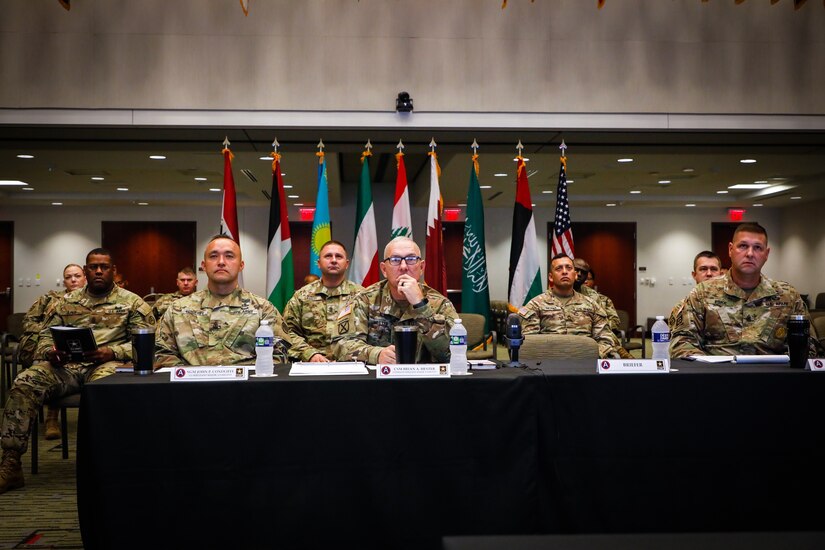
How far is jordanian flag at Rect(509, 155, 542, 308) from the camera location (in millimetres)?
6320

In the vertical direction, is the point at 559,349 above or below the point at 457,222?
below

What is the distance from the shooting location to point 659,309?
1538 cm

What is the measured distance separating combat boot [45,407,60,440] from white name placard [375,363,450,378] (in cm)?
426

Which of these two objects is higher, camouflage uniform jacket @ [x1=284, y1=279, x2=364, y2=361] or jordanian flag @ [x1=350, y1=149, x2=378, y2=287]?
jordanian flag @ [x1=350, y1=149, x2=378, y2=287]

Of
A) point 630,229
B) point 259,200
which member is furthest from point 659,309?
point 259,200

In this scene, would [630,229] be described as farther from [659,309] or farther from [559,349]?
[559,349]

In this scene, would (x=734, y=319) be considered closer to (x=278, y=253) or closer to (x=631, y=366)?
(x=631, y=366)

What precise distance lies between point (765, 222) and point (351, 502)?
610 inches

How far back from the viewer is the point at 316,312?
204 inches

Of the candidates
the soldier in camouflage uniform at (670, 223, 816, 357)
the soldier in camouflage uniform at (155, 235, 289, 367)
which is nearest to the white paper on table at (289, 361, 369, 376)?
the soldier in camouflage uniform at (155, 235, 289, 367)

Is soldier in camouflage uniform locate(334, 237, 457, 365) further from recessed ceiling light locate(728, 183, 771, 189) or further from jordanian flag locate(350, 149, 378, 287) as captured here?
recessed ceiling light locate(728, 183, 771, 189)

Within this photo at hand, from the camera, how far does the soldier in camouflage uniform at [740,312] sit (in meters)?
3.72

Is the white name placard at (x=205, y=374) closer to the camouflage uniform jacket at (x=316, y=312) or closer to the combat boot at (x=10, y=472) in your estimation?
the combat boot at (x=10, y=472)

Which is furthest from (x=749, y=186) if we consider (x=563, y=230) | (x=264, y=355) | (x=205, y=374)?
(x=205, y=374)
